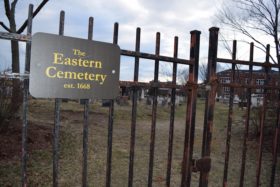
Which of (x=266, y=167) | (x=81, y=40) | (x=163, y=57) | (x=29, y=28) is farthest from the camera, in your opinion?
(x=266, y=167)

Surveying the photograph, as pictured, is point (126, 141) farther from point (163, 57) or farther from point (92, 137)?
point (163, 57)

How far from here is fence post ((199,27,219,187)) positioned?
3275 millimetres

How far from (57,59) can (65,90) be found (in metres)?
0.23

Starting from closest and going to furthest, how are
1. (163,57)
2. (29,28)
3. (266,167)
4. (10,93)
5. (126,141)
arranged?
(29,28) < (163,57) < (266,167) < (10,93) < (126,141)

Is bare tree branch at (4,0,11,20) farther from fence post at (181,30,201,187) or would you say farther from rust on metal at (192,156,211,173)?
rust on metal at (192,156,211,173)

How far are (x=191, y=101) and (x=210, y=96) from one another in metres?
0.24

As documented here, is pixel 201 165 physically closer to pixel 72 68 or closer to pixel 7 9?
pixel 72 68

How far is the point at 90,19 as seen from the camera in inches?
100

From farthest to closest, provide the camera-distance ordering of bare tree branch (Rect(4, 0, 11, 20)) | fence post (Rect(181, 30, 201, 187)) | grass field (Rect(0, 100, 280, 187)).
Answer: bare tree branch (Rect(4, 0, 11, 20)) < grass field (Rect(0, 100, 280, 187)) < fence post (Rect(181, 30, 201, 187))

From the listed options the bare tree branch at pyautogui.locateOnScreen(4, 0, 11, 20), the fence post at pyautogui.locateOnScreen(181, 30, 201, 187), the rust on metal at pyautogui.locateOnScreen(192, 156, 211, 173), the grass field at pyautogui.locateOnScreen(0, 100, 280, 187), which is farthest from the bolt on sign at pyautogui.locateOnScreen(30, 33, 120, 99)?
the bare tree branch at pyautogui.locateOnScreen(4, 0, 11, 20)

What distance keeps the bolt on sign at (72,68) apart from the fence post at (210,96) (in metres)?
1.07

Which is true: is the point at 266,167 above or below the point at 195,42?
below

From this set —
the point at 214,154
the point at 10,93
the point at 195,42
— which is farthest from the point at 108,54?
the point at 214,154

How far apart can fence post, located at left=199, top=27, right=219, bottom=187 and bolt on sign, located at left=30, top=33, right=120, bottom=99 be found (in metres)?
1.07
